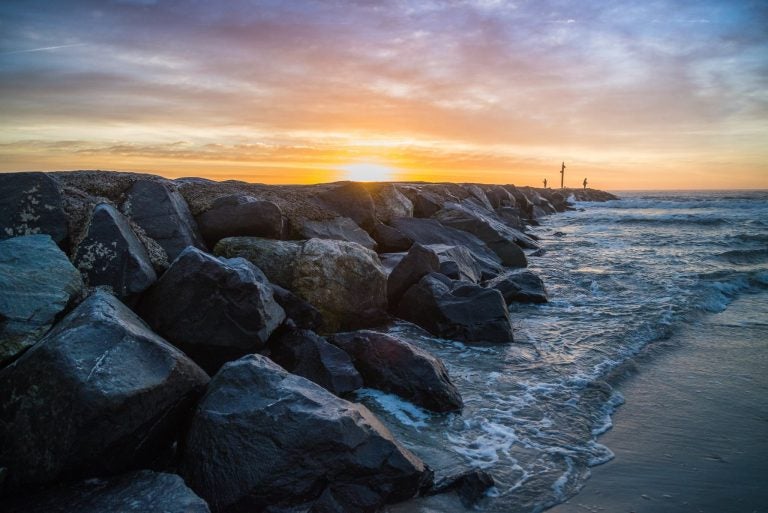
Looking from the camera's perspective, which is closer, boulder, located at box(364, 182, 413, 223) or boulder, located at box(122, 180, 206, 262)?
boulder, located at box(122, 180, 206, 262)

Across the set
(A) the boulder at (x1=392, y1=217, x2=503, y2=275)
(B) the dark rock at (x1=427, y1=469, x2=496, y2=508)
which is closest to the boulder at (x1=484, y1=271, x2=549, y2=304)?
(A) the boulder at (x1=392, y1=217, x2=503, y2=275)

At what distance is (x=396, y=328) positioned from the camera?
781cm

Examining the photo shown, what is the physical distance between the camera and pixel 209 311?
515 cm

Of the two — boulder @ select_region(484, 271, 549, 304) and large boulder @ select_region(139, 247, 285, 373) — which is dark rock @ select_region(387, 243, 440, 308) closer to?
boulder @ select_region(484, 271, 549, 304)

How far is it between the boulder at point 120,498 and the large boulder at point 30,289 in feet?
4.68

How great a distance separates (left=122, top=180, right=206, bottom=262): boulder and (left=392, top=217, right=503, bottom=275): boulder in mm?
5816

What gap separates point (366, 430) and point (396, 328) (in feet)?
14.2

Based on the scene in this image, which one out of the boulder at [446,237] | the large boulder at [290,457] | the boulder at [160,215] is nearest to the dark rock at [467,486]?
the large boulder at [290,457]

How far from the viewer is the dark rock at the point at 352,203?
36.8ft

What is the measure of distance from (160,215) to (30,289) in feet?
10.2

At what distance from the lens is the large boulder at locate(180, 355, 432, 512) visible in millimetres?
3256

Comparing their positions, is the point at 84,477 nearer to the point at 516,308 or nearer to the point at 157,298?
the point at 157,298

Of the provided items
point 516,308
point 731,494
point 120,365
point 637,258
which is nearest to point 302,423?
point 120,365

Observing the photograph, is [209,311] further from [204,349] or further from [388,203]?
[388,203]
